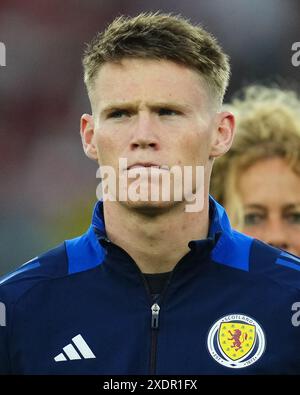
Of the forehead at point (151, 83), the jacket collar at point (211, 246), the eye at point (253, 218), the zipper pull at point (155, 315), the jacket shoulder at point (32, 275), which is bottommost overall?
the zipper pull at point (155, 315)

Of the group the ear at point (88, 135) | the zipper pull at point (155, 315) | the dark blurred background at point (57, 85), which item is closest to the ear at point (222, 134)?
the ear at point (88, 135)

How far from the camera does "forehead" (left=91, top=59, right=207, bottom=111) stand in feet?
9.18

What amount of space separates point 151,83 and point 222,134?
38cm

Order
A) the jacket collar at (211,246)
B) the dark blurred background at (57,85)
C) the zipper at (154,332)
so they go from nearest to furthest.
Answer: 1. the zipper at (154,332)
2. the jacket collar at (211,246)
3. the dark blurred background at (57,85)

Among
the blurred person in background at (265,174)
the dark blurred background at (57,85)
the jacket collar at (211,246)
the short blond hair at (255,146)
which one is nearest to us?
the jacket collar at (211,246)

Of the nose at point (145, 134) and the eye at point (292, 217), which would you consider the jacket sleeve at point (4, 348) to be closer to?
the nose at point (145, 134)

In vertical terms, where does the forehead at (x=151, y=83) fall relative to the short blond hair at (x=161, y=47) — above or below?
below

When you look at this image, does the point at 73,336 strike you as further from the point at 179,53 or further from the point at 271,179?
the point at 271,179

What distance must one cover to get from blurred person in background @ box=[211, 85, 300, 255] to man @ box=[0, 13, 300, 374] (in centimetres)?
151

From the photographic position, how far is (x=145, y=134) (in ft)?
9.02

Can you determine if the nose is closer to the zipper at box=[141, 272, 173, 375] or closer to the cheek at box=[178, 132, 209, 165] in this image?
the cheek at box=[178, 132, 209, 165]

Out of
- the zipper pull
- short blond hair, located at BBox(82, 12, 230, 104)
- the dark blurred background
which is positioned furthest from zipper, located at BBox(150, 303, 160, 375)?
the dark blurred background

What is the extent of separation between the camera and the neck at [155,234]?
9.36 feet

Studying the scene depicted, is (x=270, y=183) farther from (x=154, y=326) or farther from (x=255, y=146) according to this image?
(x=154, y=326)
